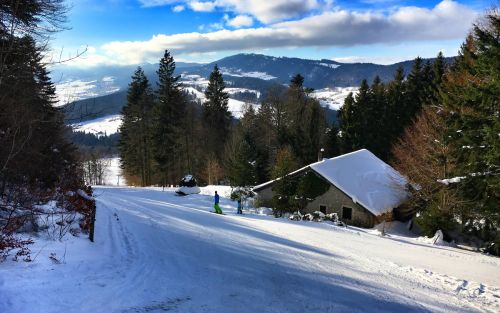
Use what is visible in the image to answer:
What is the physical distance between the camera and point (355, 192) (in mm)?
33750

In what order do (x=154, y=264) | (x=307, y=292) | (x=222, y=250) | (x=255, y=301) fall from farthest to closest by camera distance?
(x=222, y=250)
(x=154, y=264)
(x=307, y=292)
(x=255, y=301)

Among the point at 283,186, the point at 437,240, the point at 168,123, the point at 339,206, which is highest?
the point at 168,123

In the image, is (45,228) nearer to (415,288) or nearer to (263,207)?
(415,288)

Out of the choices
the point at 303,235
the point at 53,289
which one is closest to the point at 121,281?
the point at 53,289

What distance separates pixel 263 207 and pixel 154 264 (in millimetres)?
25934

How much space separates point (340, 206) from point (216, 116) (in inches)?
1125

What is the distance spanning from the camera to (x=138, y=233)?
544 inches

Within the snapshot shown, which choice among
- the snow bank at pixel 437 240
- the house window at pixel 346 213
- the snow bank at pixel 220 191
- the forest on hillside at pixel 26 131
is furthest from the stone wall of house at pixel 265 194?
the forest on hillside at pixel 26 131

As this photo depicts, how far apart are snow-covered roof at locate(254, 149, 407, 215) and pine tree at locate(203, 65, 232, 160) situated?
20788 millimetres

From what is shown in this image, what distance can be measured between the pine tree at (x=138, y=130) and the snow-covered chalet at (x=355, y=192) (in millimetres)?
20819

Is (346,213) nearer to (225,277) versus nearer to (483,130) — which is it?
(483,130)

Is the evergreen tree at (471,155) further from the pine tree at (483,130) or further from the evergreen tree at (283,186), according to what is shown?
the evergreen tree at (283,186)

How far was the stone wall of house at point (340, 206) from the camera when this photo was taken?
32.9 meters

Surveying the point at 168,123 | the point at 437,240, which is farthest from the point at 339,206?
the point at 168,123
